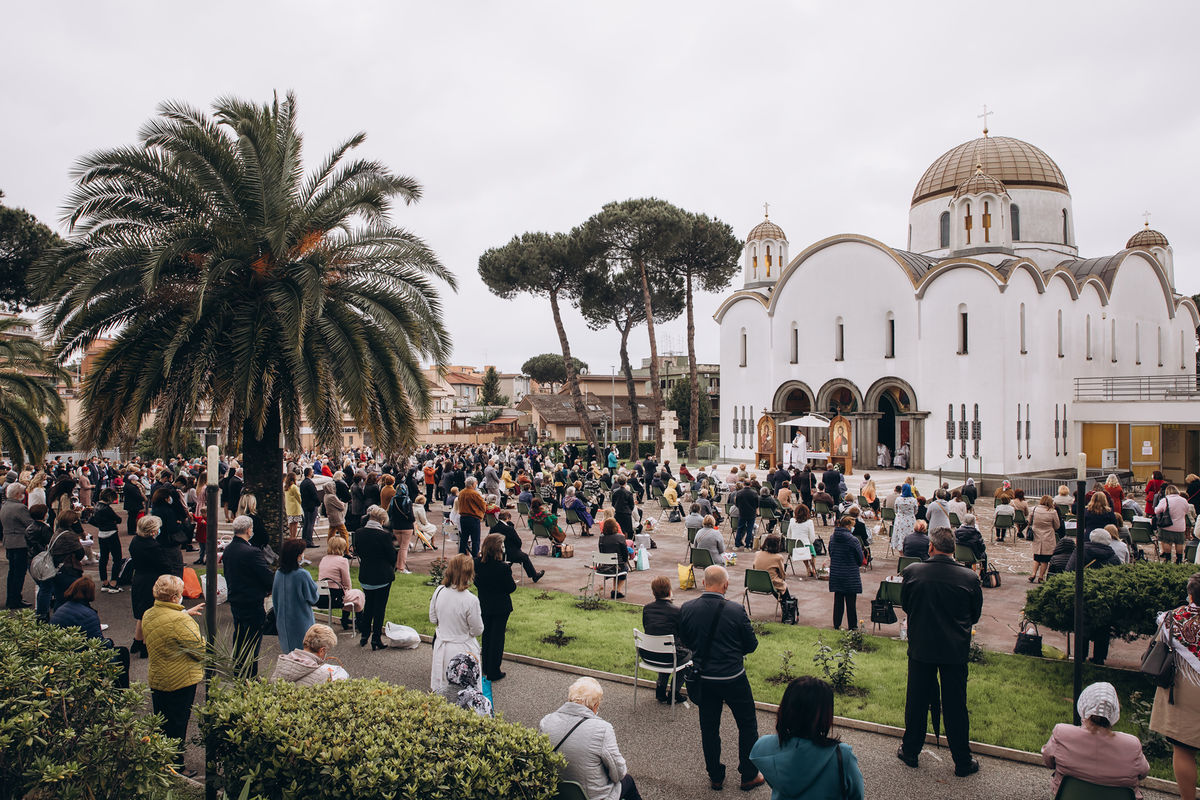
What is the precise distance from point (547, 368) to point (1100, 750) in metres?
91.3

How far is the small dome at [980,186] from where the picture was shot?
107 ft

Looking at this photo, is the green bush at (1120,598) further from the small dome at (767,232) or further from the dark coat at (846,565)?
the small dome at (767,232)

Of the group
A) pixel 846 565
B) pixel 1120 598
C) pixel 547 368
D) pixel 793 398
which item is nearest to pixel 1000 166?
pixel 793 398

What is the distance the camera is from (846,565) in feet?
30.3

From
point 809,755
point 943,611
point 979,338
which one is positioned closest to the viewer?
point 809,755

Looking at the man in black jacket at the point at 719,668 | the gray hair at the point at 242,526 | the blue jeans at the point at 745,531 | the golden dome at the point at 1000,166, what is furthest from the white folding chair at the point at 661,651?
the golden dome at the point at 1000,166

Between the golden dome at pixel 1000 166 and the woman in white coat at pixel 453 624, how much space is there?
37573mm

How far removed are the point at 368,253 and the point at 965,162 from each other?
3488 cm

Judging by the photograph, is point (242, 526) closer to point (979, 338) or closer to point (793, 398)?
point (979, 338)

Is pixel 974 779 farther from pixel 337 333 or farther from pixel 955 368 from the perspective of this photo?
pixel 955 368

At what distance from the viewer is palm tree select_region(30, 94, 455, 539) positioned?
1089 cm

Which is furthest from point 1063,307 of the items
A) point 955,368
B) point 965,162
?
point 965,162

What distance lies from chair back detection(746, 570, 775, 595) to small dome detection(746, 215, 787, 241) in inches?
1371

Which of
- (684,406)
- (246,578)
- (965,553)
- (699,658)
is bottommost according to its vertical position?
(965,553)
